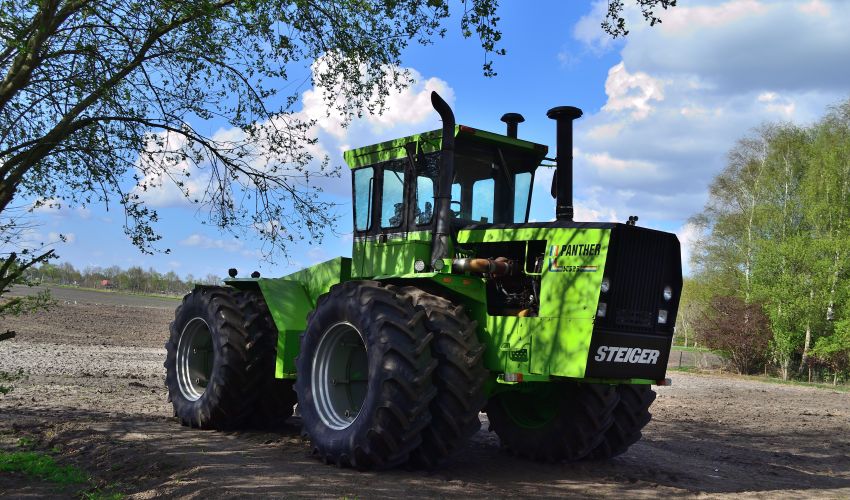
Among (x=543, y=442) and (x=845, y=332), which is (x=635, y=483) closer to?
(x=543, y=442)

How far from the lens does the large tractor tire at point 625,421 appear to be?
8.38m

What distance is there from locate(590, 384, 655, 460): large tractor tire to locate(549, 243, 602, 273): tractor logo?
6.14 feet

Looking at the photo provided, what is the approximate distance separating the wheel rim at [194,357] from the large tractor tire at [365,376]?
120 inches

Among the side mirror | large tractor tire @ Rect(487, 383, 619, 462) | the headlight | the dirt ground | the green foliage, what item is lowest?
the green foliage

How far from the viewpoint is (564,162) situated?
8.59 m

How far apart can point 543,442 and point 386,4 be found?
5685 millimetres

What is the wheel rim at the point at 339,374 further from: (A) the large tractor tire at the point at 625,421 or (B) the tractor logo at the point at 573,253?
(A) the large tractor tire at the point at 625,421

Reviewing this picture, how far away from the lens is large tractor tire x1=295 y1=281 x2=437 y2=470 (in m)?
6.90

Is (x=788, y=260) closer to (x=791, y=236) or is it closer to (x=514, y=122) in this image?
(x=791, y=236)

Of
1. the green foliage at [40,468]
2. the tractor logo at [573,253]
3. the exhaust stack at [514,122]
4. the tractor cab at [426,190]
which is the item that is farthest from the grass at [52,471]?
the exhaust stack at [514,122]

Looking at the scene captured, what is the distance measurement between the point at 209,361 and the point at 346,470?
14.1 feet

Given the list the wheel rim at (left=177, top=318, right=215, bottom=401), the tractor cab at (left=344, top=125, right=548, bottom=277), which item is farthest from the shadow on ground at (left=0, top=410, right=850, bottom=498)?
the tractor cab at (left=344, top=125, right=548, bottom=277)

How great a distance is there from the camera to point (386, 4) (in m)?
9.70

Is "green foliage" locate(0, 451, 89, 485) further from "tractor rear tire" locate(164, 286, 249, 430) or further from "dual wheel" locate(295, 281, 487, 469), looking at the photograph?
"dual wheel" locate(295, 281, 487, 469)
